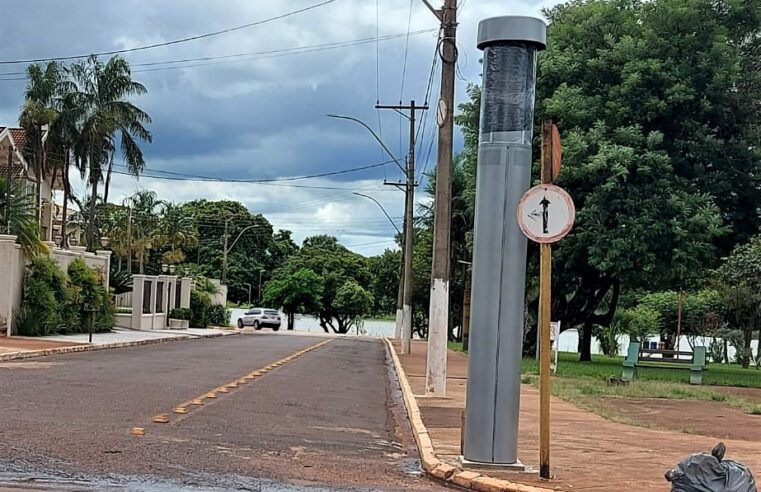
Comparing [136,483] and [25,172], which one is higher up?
[25,172]

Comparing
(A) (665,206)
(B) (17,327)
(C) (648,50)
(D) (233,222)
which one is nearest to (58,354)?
(B) (17,327)

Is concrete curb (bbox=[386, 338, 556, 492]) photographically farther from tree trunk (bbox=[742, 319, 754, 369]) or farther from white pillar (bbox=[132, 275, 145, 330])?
white pillar (bbox=[132, 275, 145, 330])

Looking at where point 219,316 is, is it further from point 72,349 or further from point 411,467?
point 411,467

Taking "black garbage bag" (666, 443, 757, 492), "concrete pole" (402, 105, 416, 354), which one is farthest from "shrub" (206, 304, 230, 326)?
"black garbage bag" (666, 443, 757, 492)

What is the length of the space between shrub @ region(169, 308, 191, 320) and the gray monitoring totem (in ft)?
141

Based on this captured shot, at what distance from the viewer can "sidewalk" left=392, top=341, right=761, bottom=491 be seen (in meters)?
8.82

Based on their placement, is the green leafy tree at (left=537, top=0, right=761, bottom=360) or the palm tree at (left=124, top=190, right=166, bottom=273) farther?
the palm tree at (left=124, top=190, right=166, bottom=273)

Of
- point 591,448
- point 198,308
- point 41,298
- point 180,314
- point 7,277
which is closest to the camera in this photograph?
point 591,448

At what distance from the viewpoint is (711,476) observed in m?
7.21

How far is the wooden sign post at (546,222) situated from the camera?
8.62 m

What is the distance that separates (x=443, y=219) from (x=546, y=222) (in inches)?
369

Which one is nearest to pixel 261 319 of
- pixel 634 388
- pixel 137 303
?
pixel 137 303

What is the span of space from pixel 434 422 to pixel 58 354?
1402cm

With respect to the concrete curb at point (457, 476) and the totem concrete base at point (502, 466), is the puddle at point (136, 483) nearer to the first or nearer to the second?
the concrete curb at point (457, 476)
